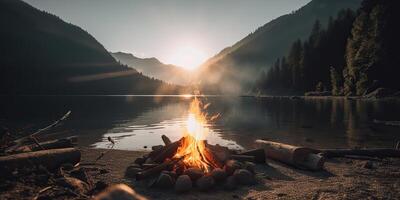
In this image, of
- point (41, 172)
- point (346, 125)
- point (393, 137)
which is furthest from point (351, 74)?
point (41, 172)

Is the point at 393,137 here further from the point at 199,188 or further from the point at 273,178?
the point at 199,188

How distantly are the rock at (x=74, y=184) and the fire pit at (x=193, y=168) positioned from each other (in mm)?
2027

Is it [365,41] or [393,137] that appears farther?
[365,41]

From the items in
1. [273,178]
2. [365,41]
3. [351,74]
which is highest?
[365,41]

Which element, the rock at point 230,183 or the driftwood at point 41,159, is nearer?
the driftwood at point 41,159

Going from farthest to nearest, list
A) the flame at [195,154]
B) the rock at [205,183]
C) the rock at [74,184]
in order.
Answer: the flame at [195,154]
the rock at [205,183]
the rock at [74,184]

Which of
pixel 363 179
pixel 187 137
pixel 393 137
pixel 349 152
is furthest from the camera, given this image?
pixel 393 137

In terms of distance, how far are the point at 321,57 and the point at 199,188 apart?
353 ft

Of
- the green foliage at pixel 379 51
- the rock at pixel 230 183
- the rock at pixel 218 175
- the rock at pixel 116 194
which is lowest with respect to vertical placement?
the rock at pixel 230 183

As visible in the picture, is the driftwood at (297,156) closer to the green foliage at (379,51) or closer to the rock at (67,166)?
the rock at (67,166)

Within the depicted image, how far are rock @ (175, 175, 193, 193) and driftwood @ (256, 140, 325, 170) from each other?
5334 mm

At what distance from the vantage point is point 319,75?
352 feet

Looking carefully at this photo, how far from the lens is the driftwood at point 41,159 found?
31.0 feet

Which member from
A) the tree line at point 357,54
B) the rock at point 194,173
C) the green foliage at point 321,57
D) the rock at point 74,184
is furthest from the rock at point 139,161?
the green foliage at point 321,57
